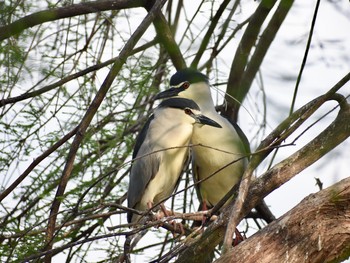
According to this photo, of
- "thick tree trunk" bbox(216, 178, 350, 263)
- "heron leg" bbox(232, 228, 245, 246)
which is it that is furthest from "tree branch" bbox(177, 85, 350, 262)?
"heron leg" bbox(232, 228, 245, 246)

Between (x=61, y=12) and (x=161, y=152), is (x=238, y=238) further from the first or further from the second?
(x=61, y=12)

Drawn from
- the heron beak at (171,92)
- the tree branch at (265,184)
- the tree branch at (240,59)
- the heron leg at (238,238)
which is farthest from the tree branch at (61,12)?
the heron leg at (238,238)

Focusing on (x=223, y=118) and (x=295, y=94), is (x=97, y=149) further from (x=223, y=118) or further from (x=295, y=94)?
(x=295, y=94)

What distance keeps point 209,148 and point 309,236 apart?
1415 millimetres

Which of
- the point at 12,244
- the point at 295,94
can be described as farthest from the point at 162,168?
the point at 295,94

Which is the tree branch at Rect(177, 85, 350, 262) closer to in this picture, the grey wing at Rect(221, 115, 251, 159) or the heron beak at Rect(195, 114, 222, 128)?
the grey wing at Rect(221, 115, 251, 159)

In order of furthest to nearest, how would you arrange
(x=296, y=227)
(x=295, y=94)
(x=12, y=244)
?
(x=12, y=244)
(x=296, y=227)
(x=295, y=94)

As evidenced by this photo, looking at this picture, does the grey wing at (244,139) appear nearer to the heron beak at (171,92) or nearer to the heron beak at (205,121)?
the heron beak at (205,121)

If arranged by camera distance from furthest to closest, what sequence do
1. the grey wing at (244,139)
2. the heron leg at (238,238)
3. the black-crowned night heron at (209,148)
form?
the black-crowned night heron at (209,148) < the heron leg at (238,238) < the grey wing at (244,139)

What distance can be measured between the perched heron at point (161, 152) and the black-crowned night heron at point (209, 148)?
0.07 m

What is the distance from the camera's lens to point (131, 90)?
3379 millimetres

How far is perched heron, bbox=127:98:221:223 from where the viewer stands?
362cm

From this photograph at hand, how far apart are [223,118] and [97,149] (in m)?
0.71

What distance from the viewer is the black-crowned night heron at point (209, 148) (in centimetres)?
361
